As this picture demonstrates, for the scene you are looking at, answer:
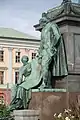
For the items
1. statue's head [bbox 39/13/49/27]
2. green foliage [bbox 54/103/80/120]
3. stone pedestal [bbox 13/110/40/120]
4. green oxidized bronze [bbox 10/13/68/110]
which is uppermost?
statue's head [bbox 39/13/49/27]

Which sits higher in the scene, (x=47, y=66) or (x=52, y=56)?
(x=52, y=56)

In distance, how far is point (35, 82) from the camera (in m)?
10.3

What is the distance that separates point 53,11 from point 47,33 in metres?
0.94

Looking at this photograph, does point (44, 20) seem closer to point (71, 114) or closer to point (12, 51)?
point (71, 114)

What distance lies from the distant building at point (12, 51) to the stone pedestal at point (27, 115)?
39.1 meters

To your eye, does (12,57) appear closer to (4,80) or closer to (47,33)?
(4,80)

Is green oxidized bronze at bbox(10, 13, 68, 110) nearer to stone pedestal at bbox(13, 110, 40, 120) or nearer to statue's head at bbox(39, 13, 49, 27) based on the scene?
statue's head at bbox(39, 13, 49, 27)

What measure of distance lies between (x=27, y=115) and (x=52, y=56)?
1.57 m

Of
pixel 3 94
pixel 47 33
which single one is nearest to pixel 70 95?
pixel 47 33

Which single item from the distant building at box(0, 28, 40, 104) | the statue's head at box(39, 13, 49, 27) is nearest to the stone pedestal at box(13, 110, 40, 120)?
the statue's head at box(39, 13, 49, 27)

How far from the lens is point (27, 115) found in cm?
943

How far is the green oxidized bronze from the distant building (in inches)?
1514

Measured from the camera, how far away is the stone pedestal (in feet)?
30.9

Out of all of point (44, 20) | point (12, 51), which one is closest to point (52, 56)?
point (44, 20)
